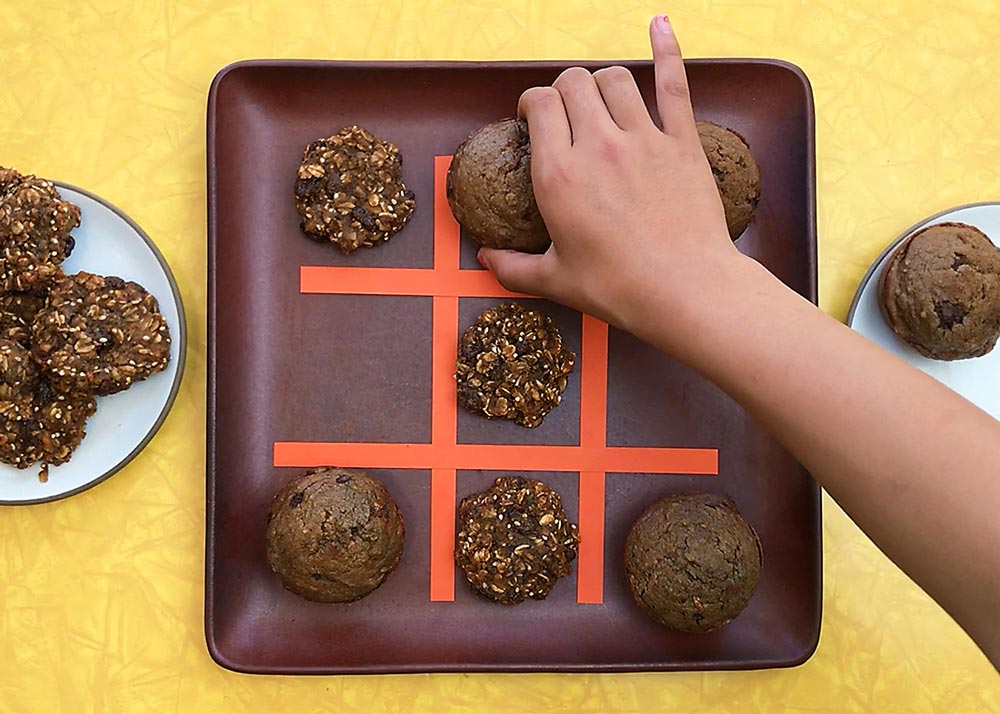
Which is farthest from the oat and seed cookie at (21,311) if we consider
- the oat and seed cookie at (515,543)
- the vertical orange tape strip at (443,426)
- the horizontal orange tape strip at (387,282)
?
the oat and seed cookie at (515,543)

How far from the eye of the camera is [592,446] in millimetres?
1312

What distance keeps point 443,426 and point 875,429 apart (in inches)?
25.0

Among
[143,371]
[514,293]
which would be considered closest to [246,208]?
[143,371]

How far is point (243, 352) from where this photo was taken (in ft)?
4.26

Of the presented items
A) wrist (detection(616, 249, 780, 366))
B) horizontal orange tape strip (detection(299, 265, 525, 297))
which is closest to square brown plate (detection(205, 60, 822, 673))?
horizontal orange tape strip (detection(299, 265, 525, 297))

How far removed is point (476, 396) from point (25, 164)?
0.82m

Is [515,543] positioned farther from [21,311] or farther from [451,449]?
[21,311]

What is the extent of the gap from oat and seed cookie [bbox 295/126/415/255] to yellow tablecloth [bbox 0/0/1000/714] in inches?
7.7

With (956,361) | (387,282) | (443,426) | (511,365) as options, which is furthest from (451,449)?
(956,361)

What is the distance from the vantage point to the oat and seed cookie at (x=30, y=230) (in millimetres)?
1215

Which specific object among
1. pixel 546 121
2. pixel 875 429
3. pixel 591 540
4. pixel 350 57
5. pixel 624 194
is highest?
pixel 350 57

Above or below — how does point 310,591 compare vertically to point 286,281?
below

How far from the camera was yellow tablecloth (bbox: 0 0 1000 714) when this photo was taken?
1.35m

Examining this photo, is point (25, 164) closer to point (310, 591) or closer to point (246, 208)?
point (246, 208)
